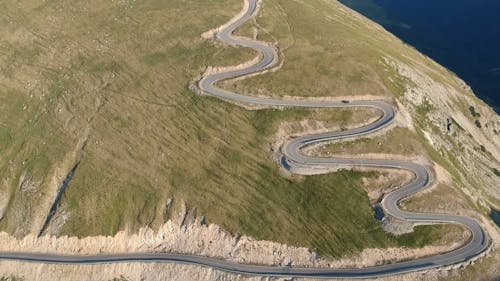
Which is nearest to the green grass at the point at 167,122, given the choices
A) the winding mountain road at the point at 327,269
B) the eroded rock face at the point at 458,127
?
the winding mountain road at the point at 327,269

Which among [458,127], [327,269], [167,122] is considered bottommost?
[327,269]

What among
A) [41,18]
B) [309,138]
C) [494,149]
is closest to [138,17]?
[41,18]

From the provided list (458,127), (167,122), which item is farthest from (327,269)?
(458,127)

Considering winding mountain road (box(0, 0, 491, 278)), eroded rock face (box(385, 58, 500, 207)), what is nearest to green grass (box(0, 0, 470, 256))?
winding mountain road (box(0, 0, 491, 278))

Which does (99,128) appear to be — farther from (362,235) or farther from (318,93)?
(362,235)

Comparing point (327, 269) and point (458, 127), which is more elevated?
point (458, 127)

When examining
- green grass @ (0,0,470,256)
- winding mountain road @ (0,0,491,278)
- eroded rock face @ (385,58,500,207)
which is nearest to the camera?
winding mountain road @ (0,0,491,278)

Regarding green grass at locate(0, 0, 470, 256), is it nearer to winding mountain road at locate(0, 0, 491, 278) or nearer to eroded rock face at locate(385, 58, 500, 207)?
winding mountain road at locate(0, 0, 491, 278)

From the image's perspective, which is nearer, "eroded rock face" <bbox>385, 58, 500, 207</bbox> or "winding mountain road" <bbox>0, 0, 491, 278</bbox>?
"winding mountain road" <bbox>0, 0, 491, 278</bbox>

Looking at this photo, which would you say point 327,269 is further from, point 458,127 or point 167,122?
point 458,127
